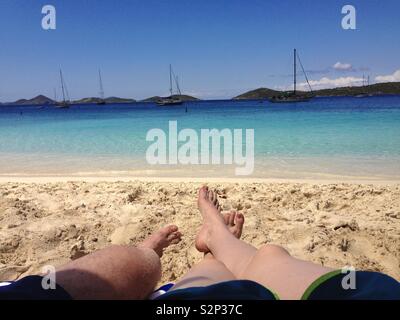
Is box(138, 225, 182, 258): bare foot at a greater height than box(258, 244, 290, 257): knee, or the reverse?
box(258, 244, 290, 257): knee

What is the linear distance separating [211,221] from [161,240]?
394mm

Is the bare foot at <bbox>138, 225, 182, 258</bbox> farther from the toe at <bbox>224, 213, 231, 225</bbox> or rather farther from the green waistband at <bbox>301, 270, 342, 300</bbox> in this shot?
the green waistband at <bbox>301, 270, 342, 300</bbox>

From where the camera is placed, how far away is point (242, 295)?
114 cm

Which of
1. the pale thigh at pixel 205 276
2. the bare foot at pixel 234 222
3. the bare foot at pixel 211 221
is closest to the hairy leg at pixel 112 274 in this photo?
the pale thigh at pixel 205 276

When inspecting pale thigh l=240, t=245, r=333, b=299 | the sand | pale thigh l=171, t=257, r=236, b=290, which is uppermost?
pale thigh l=240, t=245, r=333, b=299

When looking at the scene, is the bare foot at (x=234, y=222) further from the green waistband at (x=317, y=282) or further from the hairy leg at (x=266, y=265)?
the green waistband at (x=317, y=282)

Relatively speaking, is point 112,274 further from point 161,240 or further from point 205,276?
point 161,240

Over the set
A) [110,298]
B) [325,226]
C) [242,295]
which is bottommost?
[325,226]

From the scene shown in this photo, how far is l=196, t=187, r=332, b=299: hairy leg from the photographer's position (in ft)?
4.08

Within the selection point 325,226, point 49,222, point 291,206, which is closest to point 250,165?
point 291,206

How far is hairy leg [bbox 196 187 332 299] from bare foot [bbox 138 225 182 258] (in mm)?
254

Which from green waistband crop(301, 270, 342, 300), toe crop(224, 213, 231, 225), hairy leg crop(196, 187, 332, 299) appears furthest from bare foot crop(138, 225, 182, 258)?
green waistband crop(301, 270, 342, 300)

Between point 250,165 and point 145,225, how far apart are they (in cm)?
356

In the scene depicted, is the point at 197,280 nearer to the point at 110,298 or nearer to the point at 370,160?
the point at 110,298
